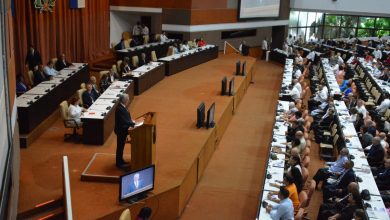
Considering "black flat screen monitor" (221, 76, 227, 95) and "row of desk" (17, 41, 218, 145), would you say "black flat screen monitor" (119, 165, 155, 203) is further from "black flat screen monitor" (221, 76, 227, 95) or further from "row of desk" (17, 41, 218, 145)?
"black flat screen monitor" (221, 76, 227, 95)

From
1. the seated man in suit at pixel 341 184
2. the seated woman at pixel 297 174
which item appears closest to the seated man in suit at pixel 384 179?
the seated man in suit at pixel 341 184

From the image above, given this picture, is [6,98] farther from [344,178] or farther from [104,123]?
[344,178]

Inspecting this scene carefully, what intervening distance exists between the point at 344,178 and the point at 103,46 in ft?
51.9

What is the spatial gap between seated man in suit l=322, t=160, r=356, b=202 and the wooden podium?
3575mm

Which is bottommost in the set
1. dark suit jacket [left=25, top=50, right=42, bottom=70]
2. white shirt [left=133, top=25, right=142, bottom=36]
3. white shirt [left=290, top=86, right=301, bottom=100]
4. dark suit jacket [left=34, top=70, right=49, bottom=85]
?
white shirt [left=290, top=86, right=301, bottom=100]

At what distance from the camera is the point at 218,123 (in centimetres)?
1209

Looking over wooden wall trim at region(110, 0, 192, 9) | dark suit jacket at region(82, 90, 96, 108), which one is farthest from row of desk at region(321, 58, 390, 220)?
wooden wall trim at region(110, 0, 192, 9)

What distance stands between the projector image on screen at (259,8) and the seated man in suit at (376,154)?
15461mm

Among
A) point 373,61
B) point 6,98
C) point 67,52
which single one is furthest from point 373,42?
point 6,98

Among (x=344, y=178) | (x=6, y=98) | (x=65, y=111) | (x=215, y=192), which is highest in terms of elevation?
(x=6, y=98)

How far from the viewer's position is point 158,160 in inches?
367

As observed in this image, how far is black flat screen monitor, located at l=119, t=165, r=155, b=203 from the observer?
23.6 ft

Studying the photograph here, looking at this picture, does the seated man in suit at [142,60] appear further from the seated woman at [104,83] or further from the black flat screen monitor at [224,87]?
the black flat screen monitor at [224,87]

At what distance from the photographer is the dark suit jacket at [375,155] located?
10312 millimetres
